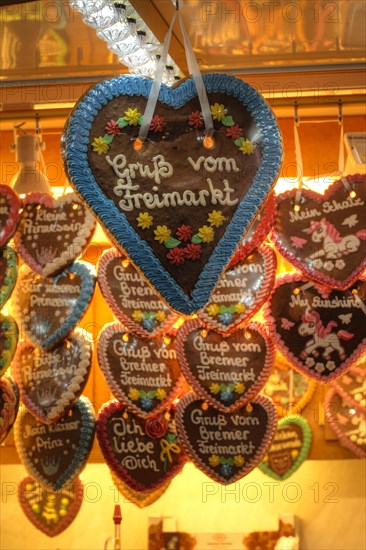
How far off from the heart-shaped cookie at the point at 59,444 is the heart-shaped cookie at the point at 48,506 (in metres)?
0.24

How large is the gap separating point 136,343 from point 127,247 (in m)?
0.88

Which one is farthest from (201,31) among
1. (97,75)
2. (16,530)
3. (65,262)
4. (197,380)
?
(16,530)

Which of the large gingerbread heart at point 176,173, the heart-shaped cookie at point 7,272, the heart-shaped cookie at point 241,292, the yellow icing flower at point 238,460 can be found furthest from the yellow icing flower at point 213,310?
the large gingerbread heart at point 176,173

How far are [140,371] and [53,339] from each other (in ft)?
0.74

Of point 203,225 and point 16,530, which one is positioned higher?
point 203,225

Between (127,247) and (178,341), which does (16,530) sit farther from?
(127,247)

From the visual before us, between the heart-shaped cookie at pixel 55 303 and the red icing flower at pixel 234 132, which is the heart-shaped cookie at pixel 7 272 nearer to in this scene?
the heart-shaped cookie at pixel 55 303

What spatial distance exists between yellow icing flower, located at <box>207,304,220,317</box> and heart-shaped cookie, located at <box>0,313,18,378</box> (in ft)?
1.67

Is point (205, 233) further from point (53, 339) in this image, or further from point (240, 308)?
point (53, 339)

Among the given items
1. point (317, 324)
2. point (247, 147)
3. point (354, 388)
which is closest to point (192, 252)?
point (247, 147)

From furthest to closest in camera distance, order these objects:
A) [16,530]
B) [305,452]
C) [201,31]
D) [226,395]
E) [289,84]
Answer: [16,530]
[305,452]
[289,84]
[226,395]
[201,31]

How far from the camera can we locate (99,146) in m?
1.38

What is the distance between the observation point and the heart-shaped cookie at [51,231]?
2.25 metres

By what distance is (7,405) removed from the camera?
2283 mm
